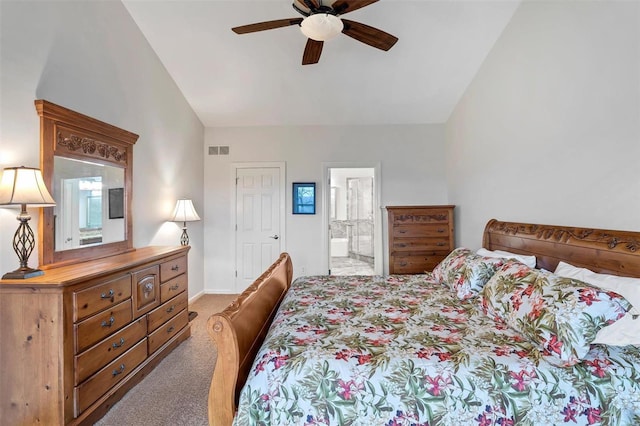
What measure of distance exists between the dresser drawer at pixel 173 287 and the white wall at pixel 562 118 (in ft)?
11.1

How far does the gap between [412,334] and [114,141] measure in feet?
9.77

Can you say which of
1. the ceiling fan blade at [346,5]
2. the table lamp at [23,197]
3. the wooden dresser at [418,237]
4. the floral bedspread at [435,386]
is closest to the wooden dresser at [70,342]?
the table lamp at [23,197]

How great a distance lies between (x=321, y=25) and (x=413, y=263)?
315 centimetres

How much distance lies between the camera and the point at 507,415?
124cm

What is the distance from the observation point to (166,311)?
2.72 metres

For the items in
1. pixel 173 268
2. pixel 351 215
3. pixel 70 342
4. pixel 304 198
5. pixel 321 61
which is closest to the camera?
pixel 70 342

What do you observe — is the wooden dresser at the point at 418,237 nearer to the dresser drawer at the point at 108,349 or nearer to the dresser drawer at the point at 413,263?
the dresser drawer at the point at 413,263

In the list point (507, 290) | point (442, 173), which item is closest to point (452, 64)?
point (442, 173)

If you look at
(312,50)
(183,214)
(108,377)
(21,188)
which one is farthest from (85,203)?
(312,50)

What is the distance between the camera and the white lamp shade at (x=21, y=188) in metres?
1.69

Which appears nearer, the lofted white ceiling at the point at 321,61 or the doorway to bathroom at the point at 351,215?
the lofted white ceiling at the point at 321,61

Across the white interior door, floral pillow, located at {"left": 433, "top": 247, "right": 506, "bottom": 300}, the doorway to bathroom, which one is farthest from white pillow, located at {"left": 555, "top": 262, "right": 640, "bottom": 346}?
the doorway to bathroom

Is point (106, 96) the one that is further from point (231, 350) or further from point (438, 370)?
point (438, 370)

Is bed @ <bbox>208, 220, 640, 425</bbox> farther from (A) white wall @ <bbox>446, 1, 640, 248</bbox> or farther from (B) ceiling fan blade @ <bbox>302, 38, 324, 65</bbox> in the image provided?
(B) ceiling fan blade @ <bbox>302, 38, 324, 65</bbox>
